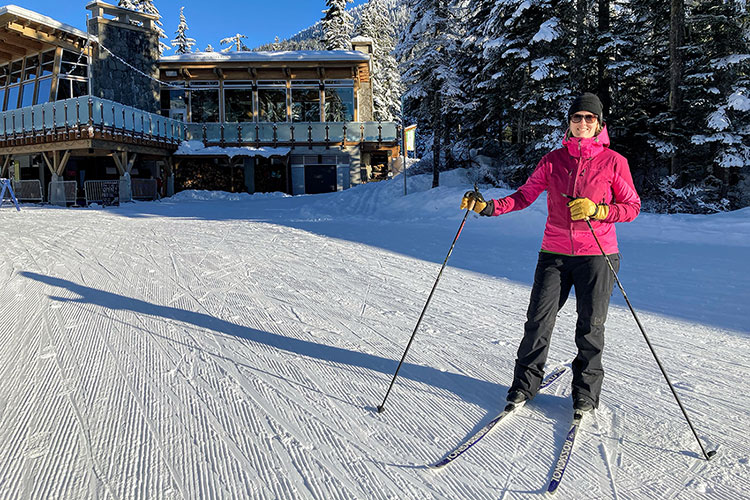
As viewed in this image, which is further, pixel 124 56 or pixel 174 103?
pixel 174 103

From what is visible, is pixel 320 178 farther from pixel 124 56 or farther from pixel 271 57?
pixel 124 56

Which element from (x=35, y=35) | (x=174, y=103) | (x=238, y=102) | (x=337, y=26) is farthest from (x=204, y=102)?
(x=337, y=26)

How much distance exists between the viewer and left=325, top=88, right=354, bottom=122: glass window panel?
2411 centimetres

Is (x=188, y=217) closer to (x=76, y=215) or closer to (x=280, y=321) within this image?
(x=76, y=215)

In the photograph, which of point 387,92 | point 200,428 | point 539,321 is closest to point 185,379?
point 200,428

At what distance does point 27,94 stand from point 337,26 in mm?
21307

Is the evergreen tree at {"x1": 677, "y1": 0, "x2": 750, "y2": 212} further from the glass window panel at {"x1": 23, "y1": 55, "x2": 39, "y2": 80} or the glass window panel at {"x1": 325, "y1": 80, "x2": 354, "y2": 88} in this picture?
the glass window panel at {"x1": 23, "y1": 55, "x2": 39, "y2": 80}

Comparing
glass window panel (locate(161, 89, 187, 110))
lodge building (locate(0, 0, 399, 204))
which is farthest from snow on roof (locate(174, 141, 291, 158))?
glass window panel (locate(161, 89, 187, 110))

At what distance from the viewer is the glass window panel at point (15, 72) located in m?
22.4

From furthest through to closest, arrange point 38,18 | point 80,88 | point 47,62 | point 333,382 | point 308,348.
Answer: point 80,88 → point 47,62 → point 38,18 → point 308,348 → point 333,382

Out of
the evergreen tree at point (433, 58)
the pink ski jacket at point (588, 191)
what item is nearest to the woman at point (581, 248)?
the pink ski jacket at point (588, 191)

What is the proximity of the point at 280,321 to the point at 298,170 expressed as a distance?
20223 mm

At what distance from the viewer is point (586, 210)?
2.46 meters

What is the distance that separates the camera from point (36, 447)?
2318mm
